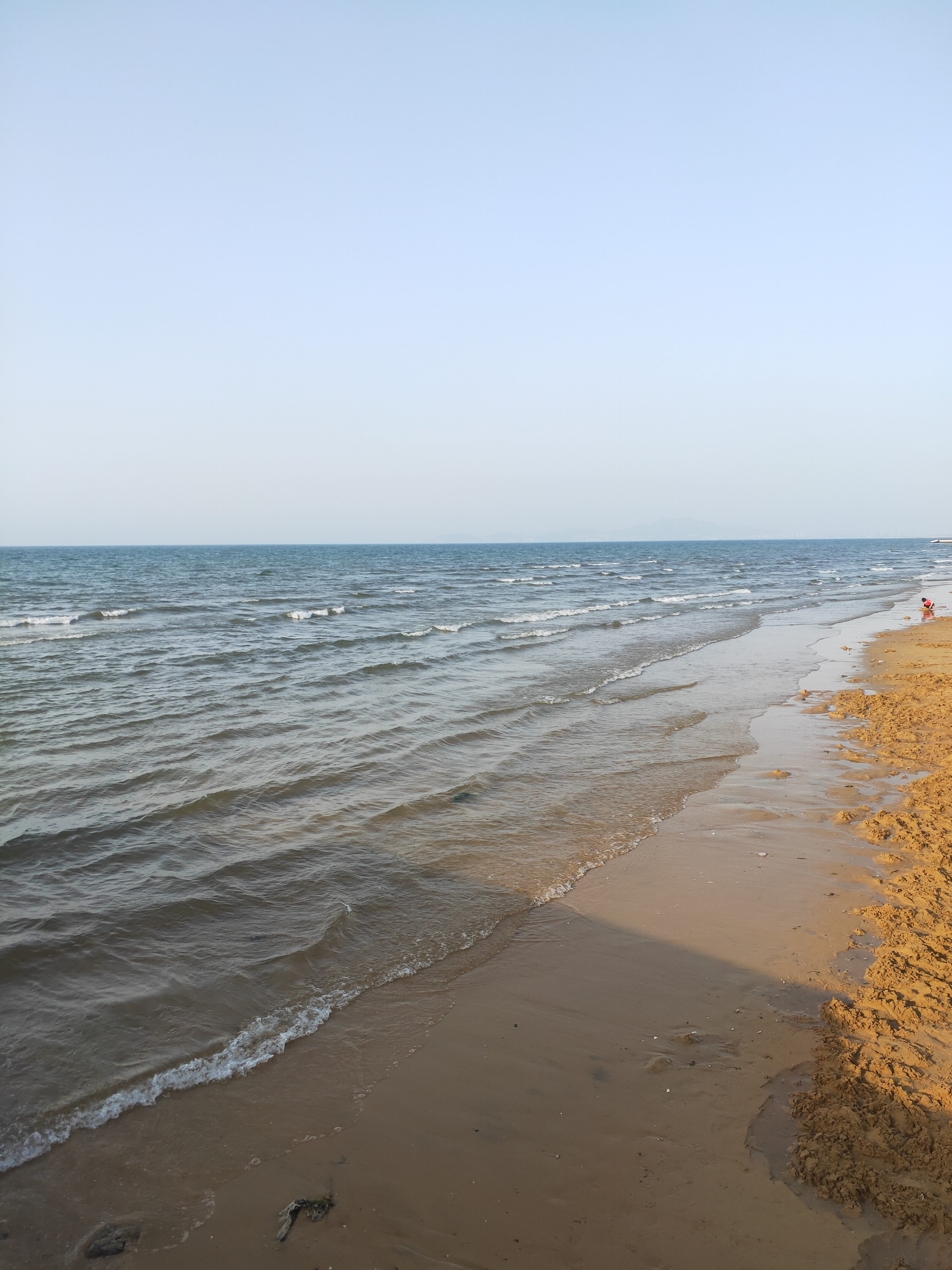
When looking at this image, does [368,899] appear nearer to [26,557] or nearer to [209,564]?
[209,564]

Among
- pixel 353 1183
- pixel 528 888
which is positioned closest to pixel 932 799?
pixel 528 888

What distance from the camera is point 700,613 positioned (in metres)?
32.1

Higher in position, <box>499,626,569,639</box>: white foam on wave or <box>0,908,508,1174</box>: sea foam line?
<box>499,626,569,639</box>: white foam on wave

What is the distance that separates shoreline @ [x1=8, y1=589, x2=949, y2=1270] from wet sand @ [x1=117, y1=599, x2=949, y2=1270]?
11mm

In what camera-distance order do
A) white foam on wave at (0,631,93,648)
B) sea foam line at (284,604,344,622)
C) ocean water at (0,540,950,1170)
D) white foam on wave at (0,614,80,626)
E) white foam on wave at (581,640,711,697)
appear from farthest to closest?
sea foam line at (284,604,344,622) → white foam on wave at (0,614,80,626) → white foam on wave at (0,631,93,648) → white foam on wave at (581,640,711,697) → ocean water at (0,540,950,1170)

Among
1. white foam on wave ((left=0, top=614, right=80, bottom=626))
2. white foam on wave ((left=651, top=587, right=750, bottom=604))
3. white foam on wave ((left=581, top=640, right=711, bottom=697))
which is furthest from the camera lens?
white foam on wave ((left=651, top=587, right=750, bottom=604))

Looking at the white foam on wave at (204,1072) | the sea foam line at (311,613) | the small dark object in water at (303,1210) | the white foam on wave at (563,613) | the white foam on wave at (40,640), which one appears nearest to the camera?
the small dark object in water at (303,1210)

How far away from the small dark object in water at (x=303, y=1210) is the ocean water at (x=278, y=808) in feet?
3.61

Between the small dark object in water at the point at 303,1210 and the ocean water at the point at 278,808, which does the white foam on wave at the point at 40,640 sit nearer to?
the ocean water at the point at 278,808

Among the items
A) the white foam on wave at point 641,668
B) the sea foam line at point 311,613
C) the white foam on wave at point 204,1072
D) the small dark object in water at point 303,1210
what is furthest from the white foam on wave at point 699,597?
the small dark object in water at point 303,1210

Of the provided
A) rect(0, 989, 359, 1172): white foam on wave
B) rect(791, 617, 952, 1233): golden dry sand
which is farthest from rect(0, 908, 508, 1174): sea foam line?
rect(791, 617, 952, 1233): golden dry sand

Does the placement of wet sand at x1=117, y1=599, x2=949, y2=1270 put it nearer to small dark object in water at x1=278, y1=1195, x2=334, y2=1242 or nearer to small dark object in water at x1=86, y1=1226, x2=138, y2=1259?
small dark object in water at x1=278, y1=1195, x2=334, y2=1242

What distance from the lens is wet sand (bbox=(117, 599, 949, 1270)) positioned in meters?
3.13

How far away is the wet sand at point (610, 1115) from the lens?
3.13 meters
